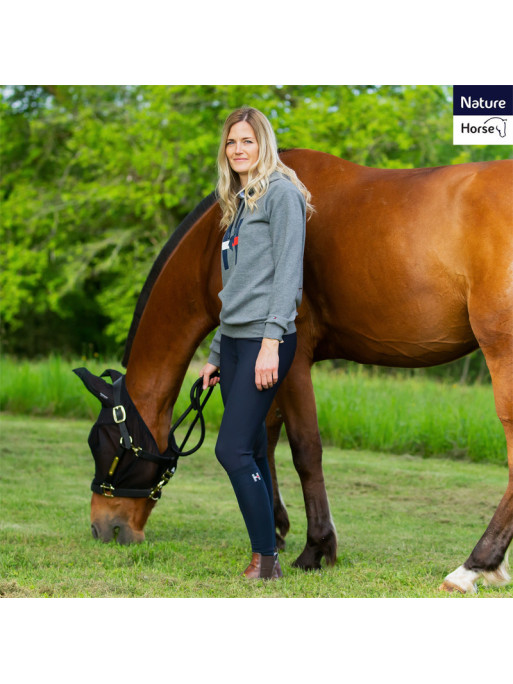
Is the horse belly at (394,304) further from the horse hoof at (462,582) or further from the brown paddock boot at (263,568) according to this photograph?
the brown paddock boot at (263,568)

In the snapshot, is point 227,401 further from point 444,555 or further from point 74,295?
point 74,295

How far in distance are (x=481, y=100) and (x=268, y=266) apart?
1975 millimetres

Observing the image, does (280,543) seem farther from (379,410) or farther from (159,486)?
(379,410)

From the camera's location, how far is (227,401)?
3281 mm

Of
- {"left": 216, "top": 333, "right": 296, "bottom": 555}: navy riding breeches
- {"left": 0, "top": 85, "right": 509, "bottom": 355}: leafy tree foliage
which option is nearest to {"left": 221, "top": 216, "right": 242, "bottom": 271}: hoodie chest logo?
{"left": 216, "top": 333, "right": 296, "bottom": 555}: navy riding breeches

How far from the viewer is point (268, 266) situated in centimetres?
319

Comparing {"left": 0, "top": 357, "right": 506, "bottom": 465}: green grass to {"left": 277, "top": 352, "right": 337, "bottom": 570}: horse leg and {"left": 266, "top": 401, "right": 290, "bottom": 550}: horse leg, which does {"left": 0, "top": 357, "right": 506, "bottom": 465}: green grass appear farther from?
{"left": 277, "top": 352, "right": 337, "bottom": 570}: horse leg

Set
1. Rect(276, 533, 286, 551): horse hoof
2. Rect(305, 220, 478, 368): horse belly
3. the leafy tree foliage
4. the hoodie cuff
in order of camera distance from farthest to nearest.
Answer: the leafy tree foliage
Rect(276, 533, 286, 551): horse hoof
Rect(305, 220, 478, 368): horse belly
the hoodie cuff

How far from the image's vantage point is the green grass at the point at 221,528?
3.37 metres

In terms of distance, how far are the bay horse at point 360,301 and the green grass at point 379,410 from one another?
12.7ft

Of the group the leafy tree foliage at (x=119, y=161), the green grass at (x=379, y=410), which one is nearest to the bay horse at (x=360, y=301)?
the green grass at (x=379, y=410)

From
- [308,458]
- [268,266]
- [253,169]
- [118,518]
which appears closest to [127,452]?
[118,518]

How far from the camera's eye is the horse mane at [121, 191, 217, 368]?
13.3ft

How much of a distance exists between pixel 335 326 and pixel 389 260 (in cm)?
44
